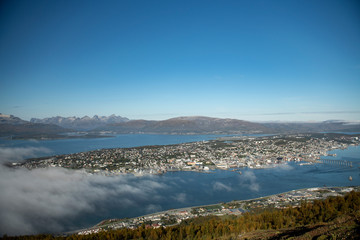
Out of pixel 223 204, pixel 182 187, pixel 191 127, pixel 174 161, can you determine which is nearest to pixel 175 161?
pixel 174 161

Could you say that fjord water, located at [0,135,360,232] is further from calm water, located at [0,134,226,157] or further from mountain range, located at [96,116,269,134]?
mountain range, located at [96,116,269,134]

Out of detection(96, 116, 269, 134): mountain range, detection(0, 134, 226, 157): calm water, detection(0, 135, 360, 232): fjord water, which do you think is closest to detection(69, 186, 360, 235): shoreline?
detection(0, 135, 360, 232): fjord water

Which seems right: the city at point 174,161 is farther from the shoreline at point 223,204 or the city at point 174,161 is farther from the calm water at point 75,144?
the calm water at point 75,144

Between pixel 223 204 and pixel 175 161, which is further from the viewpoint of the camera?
pixel 175 161

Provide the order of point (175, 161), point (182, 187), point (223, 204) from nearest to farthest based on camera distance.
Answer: point (223, 204) < point (182, 187) < point (175, 161)

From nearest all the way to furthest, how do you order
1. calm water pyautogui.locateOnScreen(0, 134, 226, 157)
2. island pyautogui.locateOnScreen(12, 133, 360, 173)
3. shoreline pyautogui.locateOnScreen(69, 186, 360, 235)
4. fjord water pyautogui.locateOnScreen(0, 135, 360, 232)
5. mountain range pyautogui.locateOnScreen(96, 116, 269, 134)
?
shoreline pyautogui.locateOnScreen(69, 186, 360, 235), fjord water pyautogui.locateOnScreen(0, 135, 360, 232), island pyautogui.locateOnScreen(12, 133, 360, 173), calm water pyautogui.locateOnScreen(0, 134, 226, 157), mountain range pyautogui.locateOnScreen(96, 116, 269, 134)

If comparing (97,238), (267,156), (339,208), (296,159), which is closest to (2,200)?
(97,238)

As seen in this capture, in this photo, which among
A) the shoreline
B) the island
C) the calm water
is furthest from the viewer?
the calm water

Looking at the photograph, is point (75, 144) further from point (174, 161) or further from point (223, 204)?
point (223, 204)

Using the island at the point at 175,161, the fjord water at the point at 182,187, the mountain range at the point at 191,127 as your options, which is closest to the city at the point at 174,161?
the island at the point at 175,161
